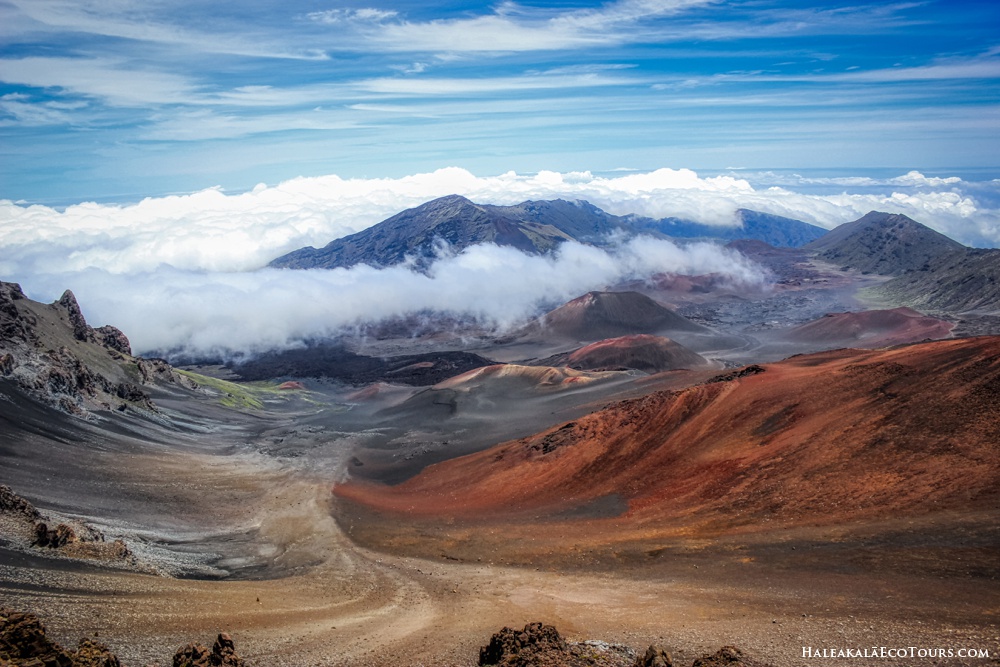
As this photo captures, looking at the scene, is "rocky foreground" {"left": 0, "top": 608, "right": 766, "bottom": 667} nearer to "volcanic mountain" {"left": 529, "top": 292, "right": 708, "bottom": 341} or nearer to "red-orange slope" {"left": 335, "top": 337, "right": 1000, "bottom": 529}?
"red-orange slope" {"left": 335, "top": 337, "right": 1000, "bottom": 529}

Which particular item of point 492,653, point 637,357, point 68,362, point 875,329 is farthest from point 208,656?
point 875,329

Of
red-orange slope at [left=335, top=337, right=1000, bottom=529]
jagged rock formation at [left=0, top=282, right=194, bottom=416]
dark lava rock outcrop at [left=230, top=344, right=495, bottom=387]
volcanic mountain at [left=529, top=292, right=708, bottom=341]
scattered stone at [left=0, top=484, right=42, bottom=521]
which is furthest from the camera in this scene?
volcanic mountain at [left=529, top=292, right=708, bottom=341]

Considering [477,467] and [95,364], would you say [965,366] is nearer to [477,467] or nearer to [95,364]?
[477,467]

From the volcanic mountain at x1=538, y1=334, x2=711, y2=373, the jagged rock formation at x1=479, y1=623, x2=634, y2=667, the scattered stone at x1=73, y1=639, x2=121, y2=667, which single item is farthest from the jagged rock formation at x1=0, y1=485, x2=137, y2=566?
the volcanic mountain at x1=538, y1=334, x2=711, y2=373

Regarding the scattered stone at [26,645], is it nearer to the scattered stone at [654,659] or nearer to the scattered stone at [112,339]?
the scattered stone at [654,659]

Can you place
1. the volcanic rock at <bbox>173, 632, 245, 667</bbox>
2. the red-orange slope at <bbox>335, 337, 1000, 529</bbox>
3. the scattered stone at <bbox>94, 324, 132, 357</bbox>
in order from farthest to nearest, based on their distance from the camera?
the scattered stone at <bbox>94, 324, 132, 357</bbox>, the red-orange slope at <bbox>335, 337, 1000, 529</bbox>, the volcanic rock at <bbox>173, 632, 245, 667</bbox>

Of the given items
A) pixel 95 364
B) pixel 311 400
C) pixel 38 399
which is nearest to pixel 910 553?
pixel 38 399
